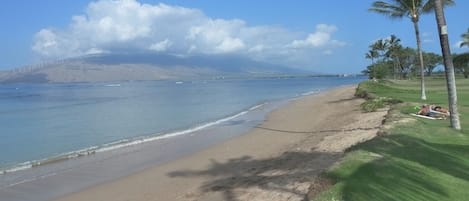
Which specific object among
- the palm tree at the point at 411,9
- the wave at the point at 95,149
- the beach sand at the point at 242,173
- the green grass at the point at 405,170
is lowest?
the wave at the point at 95,149

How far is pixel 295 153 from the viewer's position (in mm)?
13906

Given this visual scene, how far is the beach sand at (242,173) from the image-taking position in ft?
29.6

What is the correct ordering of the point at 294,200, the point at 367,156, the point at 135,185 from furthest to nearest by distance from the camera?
the point at 135,185
the point at 367,156
the point at 294,200

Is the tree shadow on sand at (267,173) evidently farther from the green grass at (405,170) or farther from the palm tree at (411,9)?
the palm tree at (411,9)

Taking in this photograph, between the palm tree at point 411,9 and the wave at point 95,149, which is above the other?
the palm tree at point 411,9

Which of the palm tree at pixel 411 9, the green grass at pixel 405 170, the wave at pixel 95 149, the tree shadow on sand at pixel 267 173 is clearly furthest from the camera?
the palm tree at pixel 411 9

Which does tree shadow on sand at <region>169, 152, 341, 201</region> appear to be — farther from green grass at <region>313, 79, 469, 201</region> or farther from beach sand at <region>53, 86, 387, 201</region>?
green grass at <region>313, 79, 469, 201</region>

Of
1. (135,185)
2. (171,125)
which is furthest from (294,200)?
(171,125)

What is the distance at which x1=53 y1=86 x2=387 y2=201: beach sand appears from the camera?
9008mm

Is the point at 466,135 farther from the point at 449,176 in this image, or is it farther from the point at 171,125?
the point at 171,125

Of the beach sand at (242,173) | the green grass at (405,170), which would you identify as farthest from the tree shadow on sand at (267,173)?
the green grass at (405,170)

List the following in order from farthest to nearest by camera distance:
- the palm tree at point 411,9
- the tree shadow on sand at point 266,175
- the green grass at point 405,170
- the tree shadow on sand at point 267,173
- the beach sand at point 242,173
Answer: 1. the palm tree at point 411,9
2. the beach sand at point 242,173
3. the tree shadow on sand at point 267,173
4. the tree shadow on sand at point 266,175
5. the green grass at point 405,170

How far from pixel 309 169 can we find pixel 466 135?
197 inches

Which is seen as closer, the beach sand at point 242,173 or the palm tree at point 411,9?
the beach sand at point 242,173
